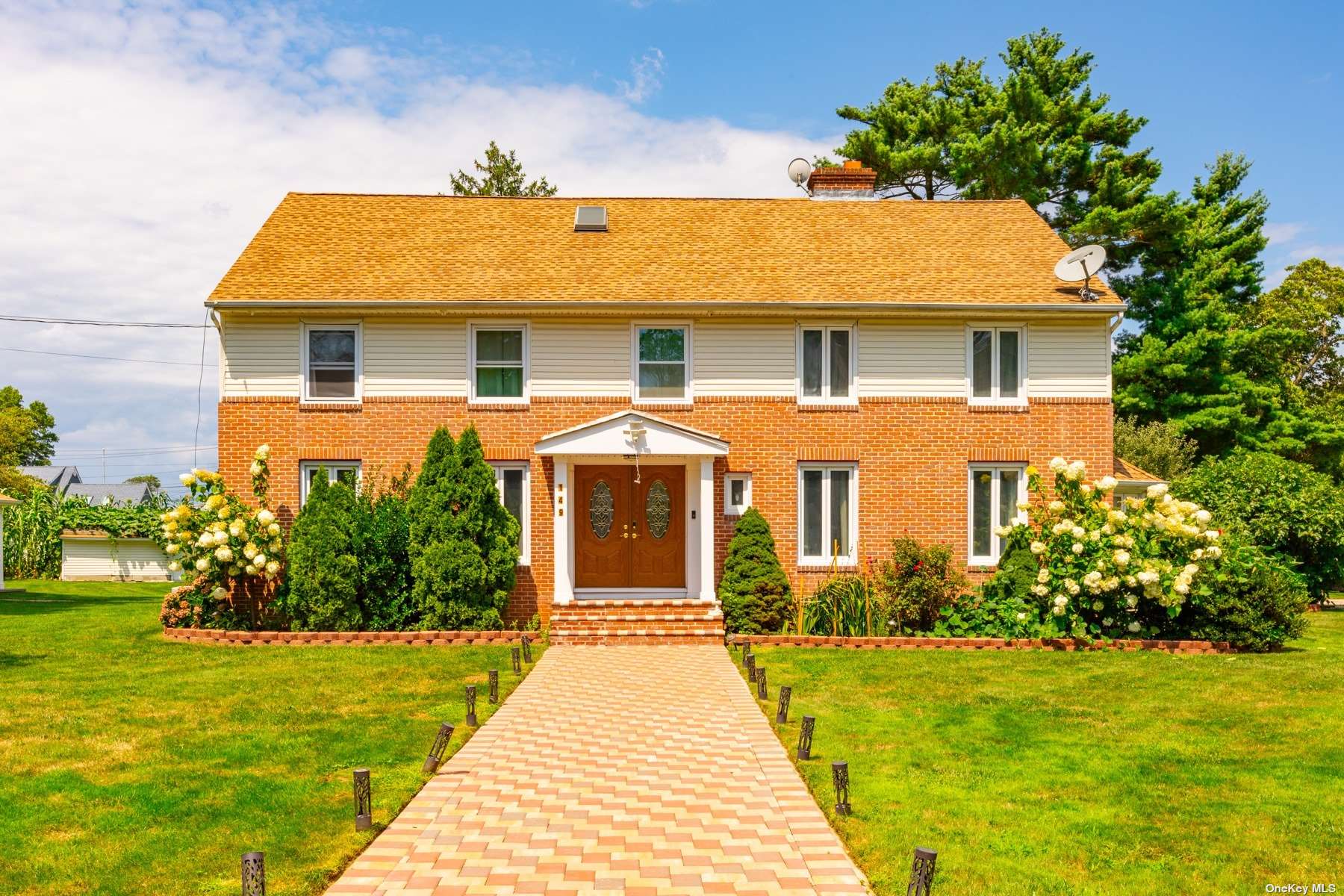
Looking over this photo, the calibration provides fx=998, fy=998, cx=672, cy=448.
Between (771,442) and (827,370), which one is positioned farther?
(827,370)

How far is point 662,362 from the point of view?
17.4m

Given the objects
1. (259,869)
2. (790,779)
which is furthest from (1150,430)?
(259,869)

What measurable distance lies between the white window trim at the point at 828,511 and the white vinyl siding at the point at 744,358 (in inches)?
55.5

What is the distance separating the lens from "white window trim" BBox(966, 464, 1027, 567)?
17281mm

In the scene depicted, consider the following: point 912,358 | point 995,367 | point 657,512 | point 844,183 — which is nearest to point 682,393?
point 657,512

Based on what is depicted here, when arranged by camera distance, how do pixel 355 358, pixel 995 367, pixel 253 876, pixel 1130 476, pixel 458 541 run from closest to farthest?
pixel 253 876 < pixel 458 541 < pixel 355 358 < pixel 995 367 < pixel 1130 476

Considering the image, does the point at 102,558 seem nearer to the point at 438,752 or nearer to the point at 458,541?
the point at 458,541

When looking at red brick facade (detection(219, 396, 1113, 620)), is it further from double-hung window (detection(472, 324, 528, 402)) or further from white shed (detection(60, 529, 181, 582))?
white shed (detection(60, 529, 181, 582))

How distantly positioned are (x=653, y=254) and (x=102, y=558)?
65.0 ft

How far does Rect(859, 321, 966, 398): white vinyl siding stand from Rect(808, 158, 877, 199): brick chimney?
20.9ft

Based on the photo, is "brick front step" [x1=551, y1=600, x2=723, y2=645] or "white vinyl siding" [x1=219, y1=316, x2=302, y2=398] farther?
"white vinyl siding" [x1=219, y1=316, x2=302, y2=398]

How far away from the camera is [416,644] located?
14.8m

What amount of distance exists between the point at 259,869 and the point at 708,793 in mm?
3659

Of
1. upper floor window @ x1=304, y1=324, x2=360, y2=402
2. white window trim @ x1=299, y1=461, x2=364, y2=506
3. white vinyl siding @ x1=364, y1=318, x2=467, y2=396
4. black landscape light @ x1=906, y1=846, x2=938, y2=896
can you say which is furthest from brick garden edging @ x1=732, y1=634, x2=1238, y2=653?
black landscape light @ x1=906, y1=846, x2=938, y2=896
